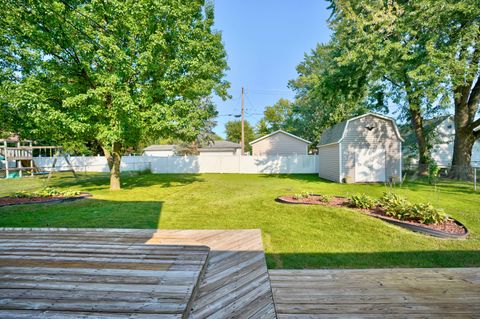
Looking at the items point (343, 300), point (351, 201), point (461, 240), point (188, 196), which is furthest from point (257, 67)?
point (343, 300)

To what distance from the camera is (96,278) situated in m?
2.18

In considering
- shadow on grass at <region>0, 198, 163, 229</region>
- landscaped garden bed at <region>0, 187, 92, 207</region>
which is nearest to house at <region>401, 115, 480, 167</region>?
shadow on grass at <region>0, 198, 163, 229</region>

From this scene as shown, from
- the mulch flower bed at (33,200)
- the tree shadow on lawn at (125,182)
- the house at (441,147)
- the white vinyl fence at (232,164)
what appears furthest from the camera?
the house at (441,147)

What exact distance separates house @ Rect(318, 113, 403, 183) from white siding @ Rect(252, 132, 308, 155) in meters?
8.29

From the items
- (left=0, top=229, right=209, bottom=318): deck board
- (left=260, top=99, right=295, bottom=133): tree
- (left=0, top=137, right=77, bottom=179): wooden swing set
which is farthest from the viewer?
(left=260, top=99, right=295, bottom=133): tree

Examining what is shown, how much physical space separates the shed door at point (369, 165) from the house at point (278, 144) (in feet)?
27.7

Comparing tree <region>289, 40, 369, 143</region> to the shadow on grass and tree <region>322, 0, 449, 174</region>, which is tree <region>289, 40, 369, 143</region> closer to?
tree <region>322, 0, 449, 174</region>

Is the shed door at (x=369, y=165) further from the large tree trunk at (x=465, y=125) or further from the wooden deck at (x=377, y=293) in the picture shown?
the wooden deck at (x=377, y=293)

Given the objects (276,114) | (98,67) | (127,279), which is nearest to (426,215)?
(127,279)

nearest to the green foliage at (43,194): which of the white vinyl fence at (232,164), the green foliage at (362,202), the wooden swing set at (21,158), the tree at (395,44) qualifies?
the wooden swing set at (21,158)

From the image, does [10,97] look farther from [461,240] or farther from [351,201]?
[461,240]

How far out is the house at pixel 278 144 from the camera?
20984 millimetres

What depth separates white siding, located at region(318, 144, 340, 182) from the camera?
43.0 ft

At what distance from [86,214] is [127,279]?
14.6 feet
